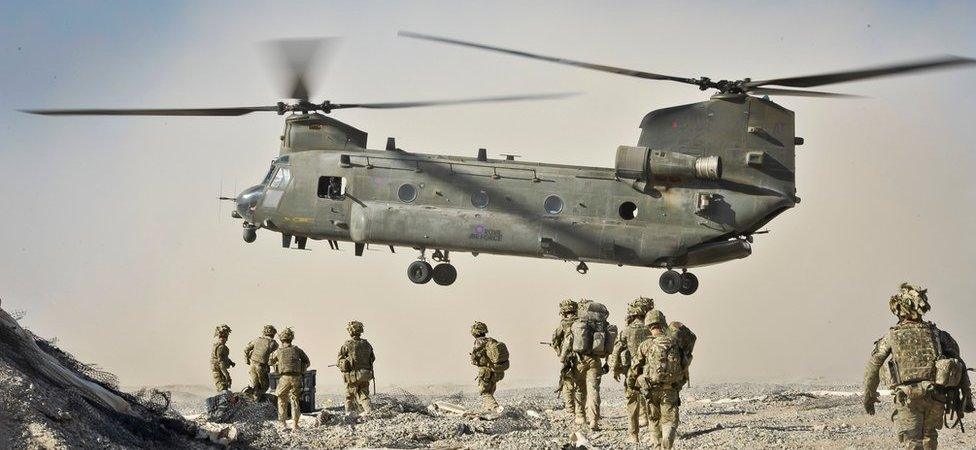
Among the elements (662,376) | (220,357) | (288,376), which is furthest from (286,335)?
(662,376)

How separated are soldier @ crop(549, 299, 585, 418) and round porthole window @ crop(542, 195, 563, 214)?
4649 millimetres

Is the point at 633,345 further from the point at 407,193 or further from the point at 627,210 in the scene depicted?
the point at 407,193

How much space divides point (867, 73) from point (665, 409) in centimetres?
758

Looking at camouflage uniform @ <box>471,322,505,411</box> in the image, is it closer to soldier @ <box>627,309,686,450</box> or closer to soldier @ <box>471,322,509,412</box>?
soldier @ <box>471,322,509,412</box>

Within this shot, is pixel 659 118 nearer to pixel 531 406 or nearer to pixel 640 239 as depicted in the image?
pixel 640 239

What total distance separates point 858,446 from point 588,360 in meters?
3.72

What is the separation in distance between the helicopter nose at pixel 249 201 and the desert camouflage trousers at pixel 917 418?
14.1 m

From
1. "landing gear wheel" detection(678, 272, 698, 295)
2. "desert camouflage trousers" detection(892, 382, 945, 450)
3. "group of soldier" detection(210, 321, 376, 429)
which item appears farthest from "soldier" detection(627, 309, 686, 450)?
"landing gear wheel" detection(678, 272, 698, 295)

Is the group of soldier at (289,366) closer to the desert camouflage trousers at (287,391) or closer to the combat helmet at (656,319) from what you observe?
the desert camouflage trousers at (287,391)

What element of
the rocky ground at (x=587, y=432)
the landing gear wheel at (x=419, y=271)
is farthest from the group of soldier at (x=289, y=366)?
the landing gear wheel at (x=419, y=271)

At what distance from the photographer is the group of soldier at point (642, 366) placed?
10.7m

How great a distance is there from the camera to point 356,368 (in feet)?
59.0

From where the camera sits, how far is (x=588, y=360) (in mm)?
15945

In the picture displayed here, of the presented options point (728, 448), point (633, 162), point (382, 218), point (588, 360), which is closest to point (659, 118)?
point (633, 162)
